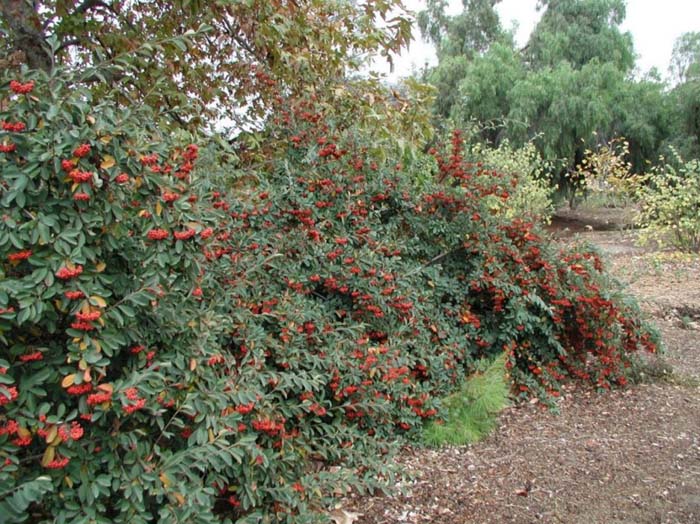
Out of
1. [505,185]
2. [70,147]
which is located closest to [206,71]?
[505,185]

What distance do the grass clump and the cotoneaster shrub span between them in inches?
3.9

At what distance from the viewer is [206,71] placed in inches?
159

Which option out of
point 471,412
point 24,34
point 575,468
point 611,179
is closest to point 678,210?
point 611,179

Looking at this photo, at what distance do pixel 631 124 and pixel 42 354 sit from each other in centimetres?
1932

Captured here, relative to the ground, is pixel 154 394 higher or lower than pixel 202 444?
higher

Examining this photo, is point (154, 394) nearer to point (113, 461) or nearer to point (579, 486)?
point (113, 461)

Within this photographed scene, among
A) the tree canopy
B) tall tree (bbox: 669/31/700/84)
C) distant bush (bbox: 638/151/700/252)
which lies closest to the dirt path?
the tree canopy

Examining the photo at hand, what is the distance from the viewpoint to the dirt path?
256cm

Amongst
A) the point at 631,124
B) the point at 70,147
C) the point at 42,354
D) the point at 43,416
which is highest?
the point at 631,124

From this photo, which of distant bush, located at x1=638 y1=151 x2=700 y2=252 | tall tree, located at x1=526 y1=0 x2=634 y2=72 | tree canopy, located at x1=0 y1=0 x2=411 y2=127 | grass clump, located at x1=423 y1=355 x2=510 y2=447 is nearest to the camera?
grass clump, located at x1=423 y1=355 x2=510 y2=447

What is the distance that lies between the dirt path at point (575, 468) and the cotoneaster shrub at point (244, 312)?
8.0 inches

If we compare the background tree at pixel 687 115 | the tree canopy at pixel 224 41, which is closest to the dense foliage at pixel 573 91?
the background tree at pixel 687 115

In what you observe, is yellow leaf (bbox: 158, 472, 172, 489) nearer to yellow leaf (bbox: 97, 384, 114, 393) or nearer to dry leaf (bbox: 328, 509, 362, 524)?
yellow leaf (bbox: 97, 384, 114, 393)

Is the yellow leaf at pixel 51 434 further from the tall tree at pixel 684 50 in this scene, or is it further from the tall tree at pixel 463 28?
the tall tree at pixel 684 50
